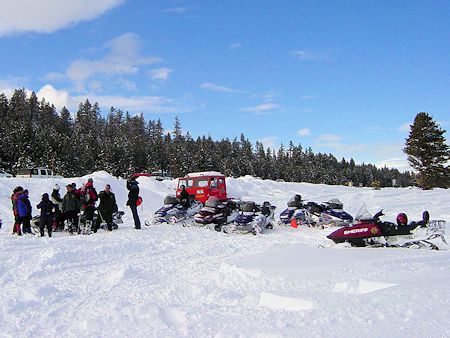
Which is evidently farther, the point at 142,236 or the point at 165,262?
the point at 142,236

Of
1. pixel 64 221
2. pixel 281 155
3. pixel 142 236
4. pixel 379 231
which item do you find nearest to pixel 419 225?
pixel 379 231

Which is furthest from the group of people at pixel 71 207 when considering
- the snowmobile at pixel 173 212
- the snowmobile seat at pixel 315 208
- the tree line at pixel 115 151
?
the tree line at pixel 115 151

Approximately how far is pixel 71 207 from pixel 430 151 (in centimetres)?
3661

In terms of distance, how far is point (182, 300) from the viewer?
524cm

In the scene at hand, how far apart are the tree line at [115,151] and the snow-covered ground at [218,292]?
4939 centimetres

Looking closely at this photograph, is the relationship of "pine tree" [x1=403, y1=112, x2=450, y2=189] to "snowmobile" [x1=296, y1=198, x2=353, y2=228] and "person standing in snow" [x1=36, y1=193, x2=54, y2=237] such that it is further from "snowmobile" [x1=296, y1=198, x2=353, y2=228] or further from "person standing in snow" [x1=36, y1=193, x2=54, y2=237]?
"person standing in snow" [x1=36, y1=193, x2=54, y2=237]

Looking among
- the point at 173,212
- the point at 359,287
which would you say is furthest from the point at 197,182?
the point at 359,287

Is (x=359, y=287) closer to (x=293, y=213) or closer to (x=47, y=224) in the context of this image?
(x=293, y=213)

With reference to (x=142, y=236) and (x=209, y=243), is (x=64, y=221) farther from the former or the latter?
(x=209, y=243)

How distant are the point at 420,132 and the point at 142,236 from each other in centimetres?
3588

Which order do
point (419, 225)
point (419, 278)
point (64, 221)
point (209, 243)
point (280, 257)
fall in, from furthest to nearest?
1. point (64, 221)
2. point (209, 243)
3. point (419, 225)
4. point (280, 257)
5. point (419, 278)

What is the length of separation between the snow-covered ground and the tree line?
4939 cm

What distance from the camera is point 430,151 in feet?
131

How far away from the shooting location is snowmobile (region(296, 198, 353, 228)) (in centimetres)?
1355
